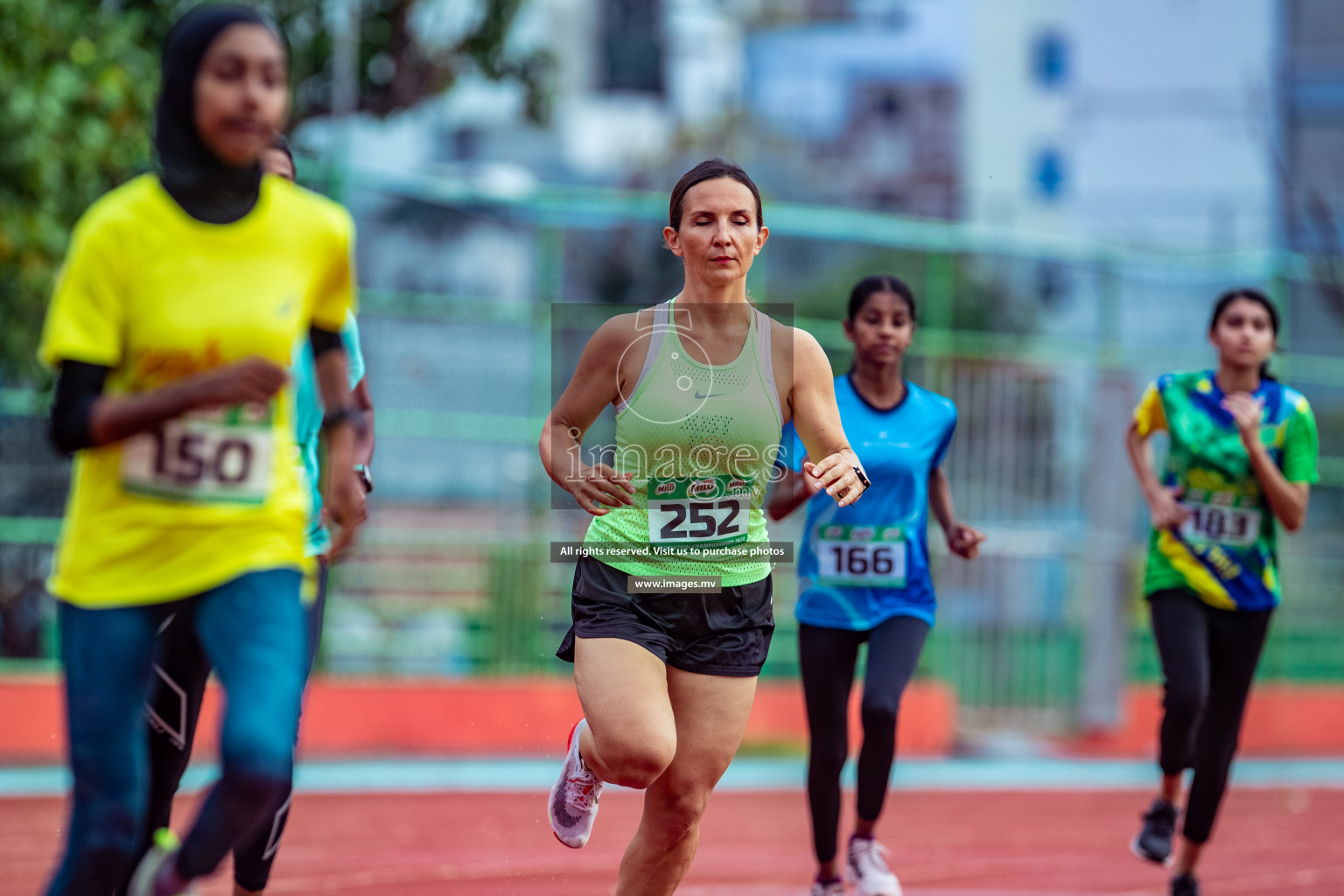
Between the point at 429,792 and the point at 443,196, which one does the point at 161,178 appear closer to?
the point at 429,792

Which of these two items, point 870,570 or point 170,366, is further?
point 870,570

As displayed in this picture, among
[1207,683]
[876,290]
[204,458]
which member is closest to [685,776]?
[204,458]

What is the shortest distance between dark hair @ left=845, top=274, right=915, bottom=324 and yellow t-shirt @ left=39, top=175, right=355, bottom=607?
10.7 ft

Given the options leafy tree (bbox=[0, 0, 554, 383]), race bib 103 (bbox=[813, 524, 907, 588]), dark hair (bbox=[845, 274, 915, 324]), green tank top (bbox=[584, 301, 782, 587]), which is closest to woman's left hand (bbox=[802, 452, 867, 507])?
green tank top (bbox=[584, 301, 782, 587])

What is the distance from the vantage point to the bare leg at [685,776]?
15.9 ft

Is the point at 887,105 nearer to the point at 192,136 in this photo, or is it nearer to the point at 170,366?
the point at 192,136

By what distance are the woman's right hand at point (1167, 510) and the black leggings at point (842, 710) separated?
118 centimetres

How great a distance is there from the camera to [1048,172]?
50.2 m

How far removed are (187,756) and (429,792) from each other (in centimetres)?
669

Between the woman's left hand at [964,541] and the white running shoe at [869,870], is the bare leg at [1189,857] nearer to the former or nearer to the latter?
the white running shoe at [869,870]

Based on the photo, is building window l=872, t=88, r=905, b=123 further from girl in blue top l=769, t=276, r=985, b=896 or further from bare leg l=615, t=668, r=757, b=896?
bare leg l=615, t=668, r=757, b=896

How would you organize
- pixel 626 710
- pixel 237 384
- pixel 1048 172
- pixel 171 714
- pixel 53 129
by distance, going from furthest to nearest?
pixel 1048 172, pixel 53 129, pixel 626 710, pixel 171 714, pixel 237 384

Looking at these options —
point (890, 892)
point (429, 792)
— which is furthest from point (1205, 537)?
point (429, 792)

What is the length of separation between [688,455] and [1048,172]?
47.3 meters
